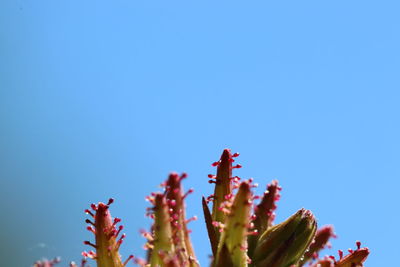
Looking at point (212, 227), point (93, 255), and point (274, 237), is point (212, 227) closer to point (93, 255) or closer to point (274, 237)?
point (274, 237)

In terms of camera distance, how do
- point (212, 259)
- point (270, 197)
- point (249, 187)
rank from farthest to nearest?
point (270, 197)
point (212, 259)
point (249, 187)

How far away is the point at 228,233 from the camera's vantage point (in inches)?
190

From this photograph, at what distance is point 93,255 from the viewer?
5.20 metres

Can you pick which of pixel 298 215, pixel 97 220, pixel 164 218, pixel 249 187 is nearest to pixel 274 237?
pixel 298 215

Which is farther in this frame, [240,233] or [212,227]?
[212,227]

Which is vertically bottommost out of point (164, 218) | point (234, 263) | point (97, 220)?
point (234, 263)

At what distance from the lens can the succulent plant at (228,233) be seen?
15.7 feet

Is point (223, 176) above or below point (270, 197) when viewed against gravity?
above

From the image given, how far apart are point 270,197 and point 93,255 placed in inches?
67.3

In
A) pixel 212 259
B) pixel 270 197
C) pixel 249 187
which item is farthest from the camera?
pixel 270 197

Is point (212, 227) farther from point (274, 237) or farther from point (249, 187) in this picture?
point (249, 187)

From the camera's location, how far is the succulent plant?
15.7 feet

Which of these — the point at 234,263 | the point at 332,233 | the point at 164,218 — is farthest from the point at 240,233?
the point at 332,233

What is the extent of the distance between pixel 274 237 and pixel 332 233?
0.85 metres
